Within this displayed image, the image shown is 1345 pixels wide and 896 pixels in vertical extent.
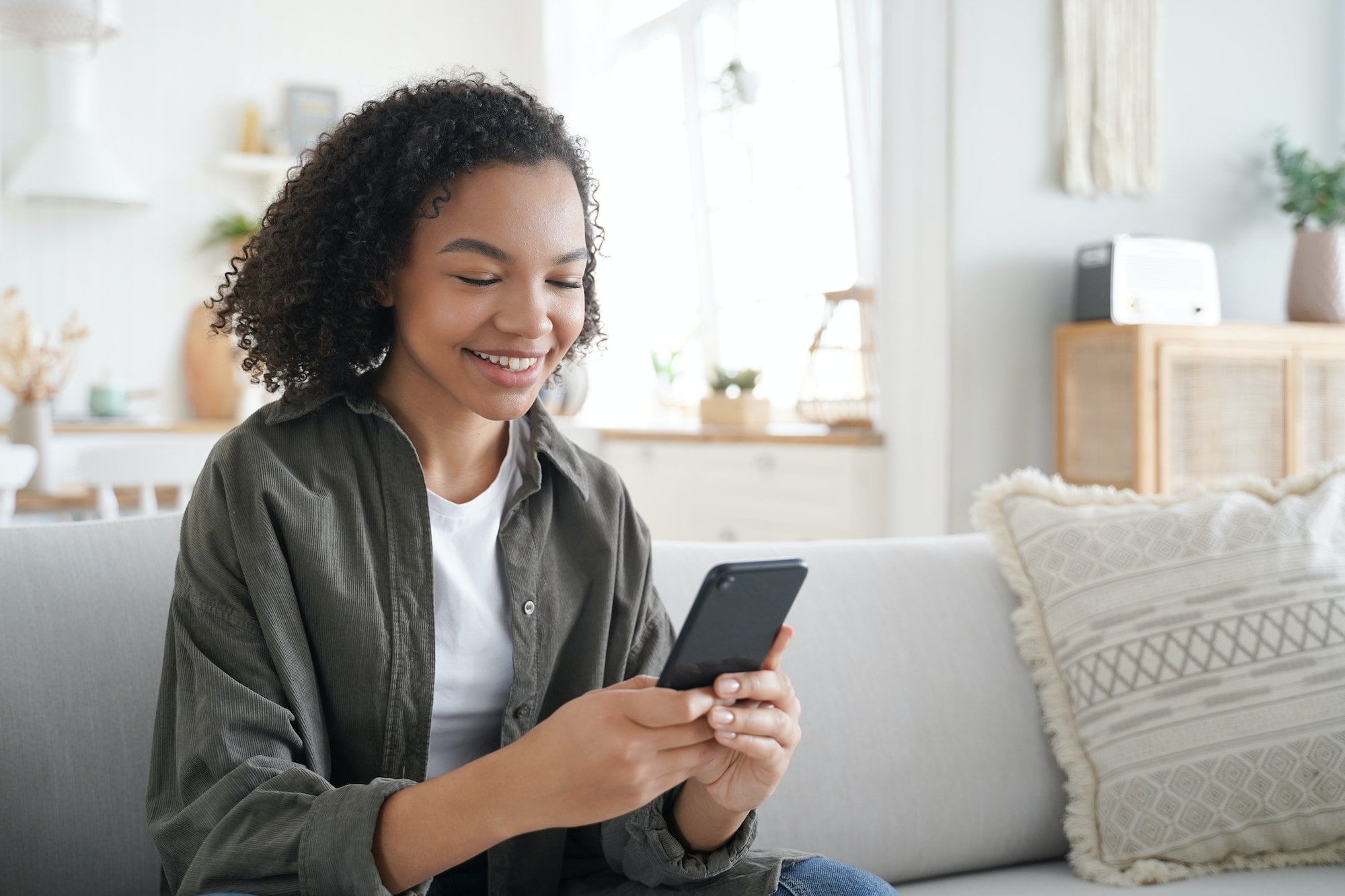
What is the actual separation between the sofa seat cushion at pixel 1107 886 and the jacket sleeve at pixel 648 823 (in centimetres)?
46

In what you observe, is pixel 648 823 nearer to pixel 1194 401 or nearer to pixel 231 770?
pixel 231 770

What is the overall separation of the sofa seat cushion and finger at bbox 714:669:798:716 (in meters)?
0.64

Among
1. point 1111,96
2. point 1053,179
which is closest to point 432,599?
point 1053,179

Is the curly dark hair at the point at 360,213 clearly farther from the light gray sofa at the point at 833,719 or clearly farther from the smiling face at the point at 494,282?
the light gray sofa at the point at 833,719

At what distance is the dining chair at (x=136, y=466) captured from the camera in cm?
309

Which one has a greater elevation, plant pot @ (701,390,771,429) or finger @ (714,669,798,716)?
finger @ (714,669,798,716)

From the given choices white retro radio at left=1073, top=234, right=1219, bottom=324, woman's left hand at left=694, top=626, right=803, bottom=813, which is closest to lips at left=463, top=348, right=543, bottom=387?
woman's left hand at left=694, top=626, right=803, bottom=813

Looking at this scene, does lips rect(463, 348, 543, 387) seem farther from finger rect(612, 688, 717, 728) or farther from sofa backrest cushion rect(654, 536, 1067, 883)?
sofa backrest cushion rect(654, 536, 1067, 883)

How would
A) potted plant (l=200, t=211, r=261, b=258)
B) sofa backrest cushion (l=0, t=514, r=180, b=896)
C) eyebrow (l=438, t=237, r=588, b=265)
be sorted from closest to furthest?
eyebrow (l=438, t=237, r=588, b=265), sofa backrest cushion (l=0, t=514, r=180, b=896), potted plant (l=200, t=211, r=261, b=258)

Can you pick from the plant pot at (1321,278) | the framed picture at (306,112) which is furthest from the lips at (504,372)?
the framed picture at (306,112)

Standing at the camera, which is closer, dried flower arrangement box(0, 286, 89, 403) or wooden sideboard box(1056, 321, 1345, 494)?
wooden sideboard box(1056, 321, 1345, 494)

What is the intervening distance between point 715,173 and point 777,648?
3.95m

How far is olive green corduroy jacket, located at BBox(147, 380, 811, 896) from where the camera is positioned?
2.70 feet

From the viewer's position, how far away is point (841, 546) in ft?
5.21
